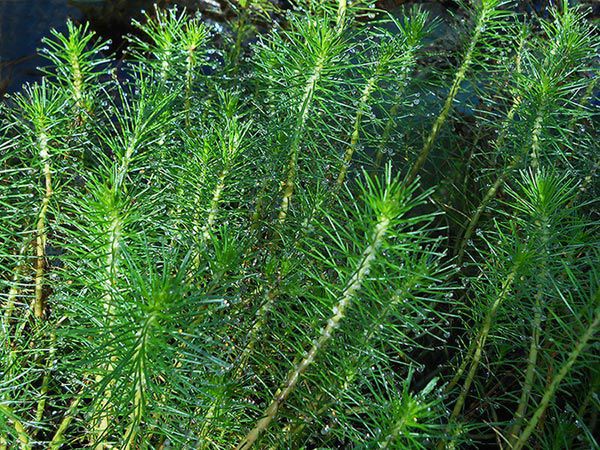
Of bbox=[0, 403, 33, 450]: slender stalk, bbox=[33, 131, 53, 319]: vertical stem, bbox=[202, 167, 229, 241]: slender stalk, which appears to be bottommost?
bbox=[0, 403, 33, 450]: slender stalk

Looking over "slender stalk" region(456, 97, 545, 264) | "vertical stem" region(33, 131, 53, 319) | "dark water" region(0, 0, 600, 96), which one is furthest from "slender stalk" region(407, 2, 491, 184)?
"dark water" region(0, 0, 600, 96)

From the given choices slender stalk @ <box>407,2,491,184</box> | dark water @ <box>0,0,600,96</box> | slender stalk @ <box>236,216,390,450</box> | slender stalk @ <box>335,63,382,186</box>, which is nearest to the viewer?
slender stalk @ <box>236,216,390,450</box>

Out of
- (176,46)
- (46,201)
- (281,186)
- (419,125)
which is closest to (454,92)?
(419,125)

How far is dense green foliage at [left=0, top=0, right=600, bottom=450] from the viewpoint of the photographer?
0.99 m

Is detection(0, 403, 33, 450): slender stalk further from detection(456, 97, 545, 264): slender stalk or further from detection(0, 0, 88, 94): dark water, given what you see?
detection(0, 0, 88, 94): dark water

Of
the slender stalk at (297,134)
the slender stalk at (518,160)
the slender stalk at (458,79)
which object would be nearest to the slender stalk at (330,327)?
the slender stalk at (297,134)

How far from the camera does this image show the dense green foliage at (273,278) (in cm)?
99

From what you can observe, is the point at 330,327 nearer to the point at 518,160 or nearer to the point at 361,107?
the point at 361,107

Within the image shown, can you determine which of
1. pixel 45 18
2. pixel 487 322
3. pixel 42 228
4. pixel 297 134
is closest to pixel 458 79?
pixel 297 134

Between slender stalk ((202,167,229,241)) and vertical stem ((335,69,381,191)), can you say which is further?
vertical stem ((335,69,381,191))

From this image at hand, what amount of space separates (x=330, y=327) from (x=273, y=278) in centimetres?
24

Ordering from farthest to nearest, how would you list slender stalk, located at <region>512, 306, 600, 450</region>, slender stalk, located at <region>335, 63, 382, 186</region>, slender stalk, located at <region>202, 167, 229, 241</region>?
slender stalk, located at <region>335, 63, 382, 186</region>
slender stalk, located at <region>202, 167, 229, 241</region>
slender stalk, located at <region>512, 306, 600, 450</region>

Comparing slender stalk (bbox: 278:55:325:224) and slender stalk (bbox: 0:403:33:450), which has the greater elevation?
slender stalk (bbox: 278:55:325:224)

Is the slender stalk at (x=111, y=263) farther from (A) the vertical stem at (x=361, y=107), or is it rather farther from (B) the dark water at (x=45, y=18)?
(B) the dark water at (x=45, y=18)
